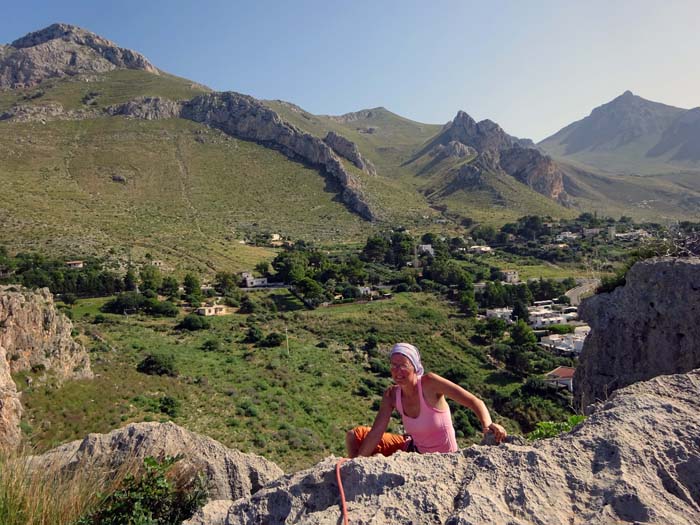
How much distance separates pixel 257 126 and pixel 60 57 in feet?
221

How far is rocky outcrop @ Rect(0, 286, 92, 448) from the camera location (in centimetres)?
1491

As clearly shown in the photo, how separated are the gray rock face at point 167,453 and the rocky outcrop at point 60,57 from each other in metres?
135

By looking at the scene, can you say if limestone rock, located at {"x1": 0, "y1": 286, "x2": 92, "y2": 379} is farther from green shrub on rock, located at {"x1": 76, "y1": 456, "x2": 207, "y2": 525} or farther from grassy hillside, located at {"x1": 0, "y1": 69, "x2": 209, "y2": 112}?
grassy hillside, located at {"x1": 0, "y1": 69, "x2": 209, "y2": 112}

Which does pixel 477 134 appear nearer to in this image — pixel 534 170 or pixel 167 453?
pixel 534 170

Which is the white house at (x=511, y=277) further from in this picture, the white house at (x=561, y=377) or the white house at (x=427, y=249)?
the white house at (x=561, y=377)

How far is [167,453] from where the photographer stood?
4.12m

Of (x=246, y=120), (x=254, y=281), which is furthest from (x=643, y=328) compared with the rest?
(x=246, y=120)

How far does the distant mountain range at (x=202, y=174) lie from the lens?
52562 mm

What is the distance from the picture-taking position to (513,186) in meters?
94.8

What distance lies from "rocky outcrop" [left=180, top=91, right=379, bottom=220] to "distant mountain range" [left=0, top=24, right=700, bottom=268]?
294 mm

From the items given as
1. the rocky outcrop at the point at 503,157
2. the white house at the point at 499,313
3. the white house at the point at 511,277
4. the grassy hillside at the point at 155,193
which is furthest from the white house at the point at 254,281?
the rocky outcrop at the point at 503,157

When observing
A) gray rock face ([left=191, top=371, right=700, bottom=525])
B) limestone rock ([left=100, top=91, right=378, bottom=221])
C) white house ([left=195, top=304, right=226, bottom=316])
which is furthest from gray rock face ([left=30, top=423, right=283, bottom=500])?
limestone rock ([left=100, top=91, right=378, bottom=221])

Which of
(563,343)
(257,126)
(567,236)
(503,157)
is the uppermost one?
(257,126)

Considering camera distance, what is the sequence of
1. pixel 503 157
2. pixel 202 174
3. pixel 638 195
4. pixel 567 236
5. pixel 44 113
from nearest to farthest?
pixel 567 236
pixel 202 174
pixel 44 113
pixel 503 157
pixel 638 195
